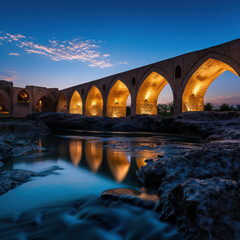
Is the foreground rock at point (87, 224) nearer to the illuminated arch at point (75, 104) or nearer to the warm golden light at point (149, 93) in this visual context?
the warm golden light at point (149, 93)

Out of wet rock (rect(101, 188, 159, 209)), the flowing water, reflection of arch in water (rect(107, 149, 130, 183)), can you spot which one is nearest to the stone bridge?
reflection of arch in water (rect(107, 149, 130, 183))

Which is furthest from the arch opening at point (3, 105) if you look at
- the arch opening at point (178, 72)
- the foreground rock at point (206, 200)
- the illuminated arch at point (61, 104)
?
the foreground rock at point (206, 200)

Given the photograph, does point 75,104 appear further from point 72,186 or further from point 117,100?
point 72,186

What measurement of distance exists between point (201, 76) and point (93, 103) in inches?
614

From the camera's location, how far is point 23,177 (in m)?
1.73

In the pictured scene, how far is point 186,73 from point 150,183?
13.2 meters

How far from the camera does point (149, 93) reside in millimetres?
17984

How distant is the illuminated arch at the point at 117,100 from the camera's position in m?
20.7

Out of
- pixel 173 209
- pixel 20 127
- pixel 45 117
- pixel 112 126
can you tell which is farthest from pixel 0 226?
pixel 45 117

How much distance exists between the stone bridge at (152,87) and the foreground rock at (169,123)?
5.27 meters

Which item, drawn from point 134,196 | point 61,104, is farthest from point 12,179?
point 61,104

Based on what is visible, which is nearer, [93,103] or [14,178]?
[14,178]

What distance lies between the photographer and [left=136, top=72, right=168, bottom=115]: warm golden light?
55.4 ft

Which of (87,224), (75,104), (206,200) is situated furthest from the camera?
(75,104)
